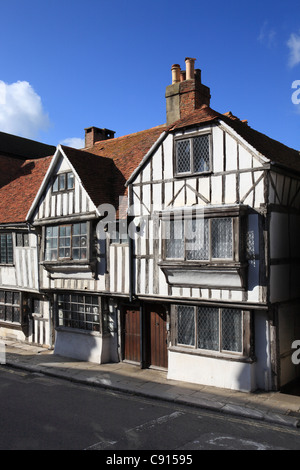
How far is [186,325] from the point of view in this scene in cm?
1290

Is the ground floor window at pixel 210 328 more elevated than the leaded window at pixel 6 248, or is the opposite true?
the leaded window at pixel 6 248

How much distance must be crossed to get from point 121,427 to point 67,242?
7921 millimetres

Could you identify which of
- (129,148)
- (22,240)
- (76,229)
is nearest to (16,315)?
(22,240)

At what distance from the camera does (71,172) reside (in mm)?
15508

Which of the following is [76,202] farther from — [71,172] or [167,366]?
[167,366]

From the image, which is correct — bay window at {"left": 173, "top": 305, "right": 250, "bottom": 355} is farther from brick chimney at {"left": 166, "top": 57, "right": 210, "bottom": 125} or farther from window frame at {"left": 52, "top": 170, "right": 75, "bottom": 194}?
brick chimney at {"left": 166, "top": 57, "right": 210, "bottom": 125}

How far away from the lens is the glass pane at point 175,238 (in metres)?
12.4

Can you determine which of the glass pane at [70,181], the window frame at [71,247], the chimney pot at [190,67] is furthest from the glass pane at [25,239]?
the chimney pot at [190,67]

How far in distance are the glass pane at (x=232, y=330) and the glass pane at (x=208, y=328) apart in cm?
24

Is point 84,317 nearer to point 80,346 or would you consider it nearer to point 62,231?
point 80,346

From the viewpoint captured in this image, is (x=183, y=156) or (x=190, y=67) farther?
(x=190, y=67)

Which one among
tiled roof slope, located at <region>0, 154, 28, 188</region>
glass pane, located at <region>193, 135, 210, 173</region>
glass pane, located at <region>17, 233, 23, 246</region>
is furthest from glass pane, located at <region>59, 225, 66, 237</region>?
tiled roof slope, located at <region>0, 154, 28, 188</region>

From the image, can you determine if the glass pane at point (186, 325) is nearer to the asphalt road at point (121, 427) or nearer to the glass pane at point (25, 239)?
the asphalt road at point (121, 427)
